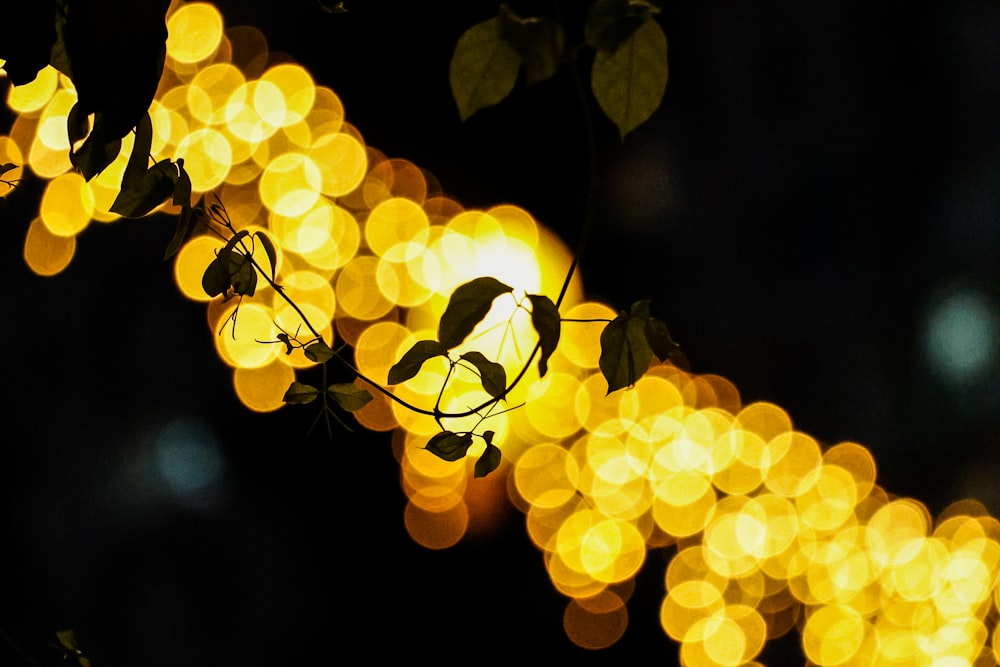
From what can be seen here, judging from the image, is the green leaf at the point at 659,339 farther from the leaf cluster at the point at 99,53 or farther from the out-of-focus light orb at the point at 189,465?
the out-of-focus light orb at the point at 189,465

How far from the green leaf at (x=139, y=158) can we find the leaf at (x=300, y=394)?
0.10 meters

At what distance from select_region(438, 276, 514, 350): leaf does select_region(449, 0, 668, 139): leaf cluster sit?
0.05 meters

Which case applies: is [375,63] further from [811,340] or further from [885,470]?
[885,470]

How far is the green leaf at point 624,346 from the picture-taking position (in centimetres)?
28

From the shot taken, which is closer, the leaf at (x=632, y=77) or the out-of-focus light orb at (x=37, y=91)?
the leaf at (x=632, y=77)

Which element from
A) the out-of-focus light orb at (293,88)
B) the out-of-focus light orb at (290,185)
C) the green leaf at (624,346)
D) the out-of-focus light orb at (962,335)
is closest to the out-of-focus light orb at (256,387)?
the out-of-focus light orb at (290,185)

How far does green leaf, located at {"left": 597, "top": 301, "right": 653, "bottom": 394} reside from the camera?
284 mm

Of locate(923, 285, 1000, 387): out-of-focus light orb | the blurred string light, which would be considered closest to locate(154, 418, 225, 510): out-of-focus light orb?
the blurred string light

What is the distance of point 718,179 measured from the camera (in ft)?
9.37

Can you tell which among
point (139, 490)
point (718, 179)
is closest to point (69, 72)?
point (139, 490)

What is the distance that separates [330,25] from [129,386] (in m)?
0.93

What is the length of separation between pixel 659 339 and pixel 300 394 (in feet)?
0.47

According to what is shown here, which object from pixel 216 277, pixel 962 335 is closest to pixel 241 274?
pixel 216 277

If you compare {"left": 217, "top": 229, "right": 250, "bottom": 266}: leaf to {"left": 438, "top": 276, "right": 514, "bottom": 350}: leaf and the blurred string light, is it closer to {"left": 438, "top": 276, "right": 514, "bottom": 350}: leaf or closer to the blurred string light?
{"left": 438, "top": 276, "right": 514, "bottom": 350}: leaf
